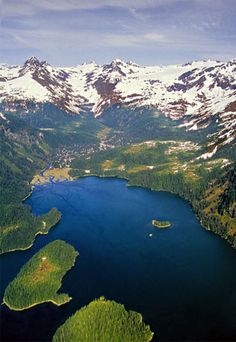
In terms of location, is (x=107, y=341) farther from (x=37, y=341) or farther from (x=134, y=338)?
(x=37, y=341)

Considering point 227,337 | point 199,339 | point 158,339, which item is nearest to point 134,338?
point 158,339

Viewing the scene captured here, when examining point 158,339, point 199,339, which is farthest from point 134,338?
point 199,339

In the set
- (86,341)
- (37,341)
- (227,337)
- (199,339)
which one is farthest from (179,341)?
(37,341)

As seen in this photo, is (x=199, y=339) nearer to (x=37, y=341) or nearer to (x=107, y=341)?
(x=107, y=341)

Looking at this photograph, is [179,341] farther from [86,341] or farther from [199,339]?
[86,341]

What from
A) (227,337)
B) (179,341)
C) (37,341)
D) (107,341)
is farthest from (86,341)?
(227,337)

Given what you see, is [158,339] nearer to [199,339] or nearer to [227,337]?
[199,339]
